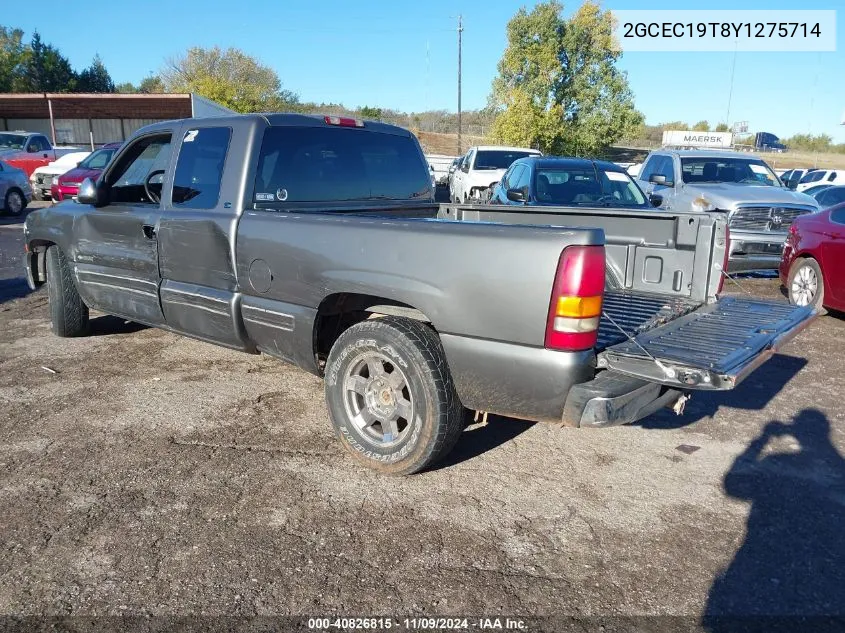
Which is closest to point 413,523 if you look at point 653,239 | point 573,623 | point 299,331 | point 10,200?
point 573,623

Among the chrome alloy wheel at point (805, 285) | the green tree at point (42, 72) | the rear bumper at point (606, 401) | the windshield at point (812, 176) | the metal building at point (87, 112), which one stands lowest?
the chrome alloy wheel at point (805, 285)

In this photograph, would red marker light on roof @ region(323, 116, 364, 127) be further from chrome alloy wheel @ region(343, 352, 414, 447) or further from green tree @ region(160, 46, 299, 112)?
green tree @ region(160, 46, 299, 112)

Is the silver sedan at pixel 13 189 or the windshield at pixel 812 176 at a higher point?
the windshield at pixel 812 176

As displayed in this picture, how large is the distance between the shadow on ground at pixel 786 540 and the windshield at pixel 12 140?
2224cm

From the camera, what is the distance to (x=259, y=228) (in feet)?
12.7

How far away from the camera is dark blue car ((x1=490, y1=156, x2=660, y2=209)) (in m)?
7.82

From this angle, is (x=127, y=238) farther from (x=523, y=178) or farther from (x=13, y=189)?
(x=13, y=189)

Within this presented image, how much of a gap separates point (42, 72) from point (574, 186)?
61071 mm

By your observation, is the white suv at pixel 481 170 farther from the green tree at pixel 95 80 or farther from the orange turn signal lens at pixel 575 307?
the green tree at pixel 95 80

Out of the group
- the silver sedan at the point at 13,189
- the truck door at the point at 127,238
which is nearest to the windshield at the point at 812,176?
the truck door at the point at 127,238

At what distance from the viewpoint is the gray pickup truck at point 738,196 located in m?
8.91

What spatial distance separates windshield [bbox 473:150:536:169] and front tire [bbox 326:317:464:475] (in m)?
14.4

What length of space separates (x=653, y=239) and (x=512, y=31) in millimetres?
37044

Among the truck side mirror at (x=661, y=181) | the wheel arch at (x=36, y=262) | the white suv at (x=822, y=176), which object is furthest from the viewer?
the white suv at (x=822, y=176)
